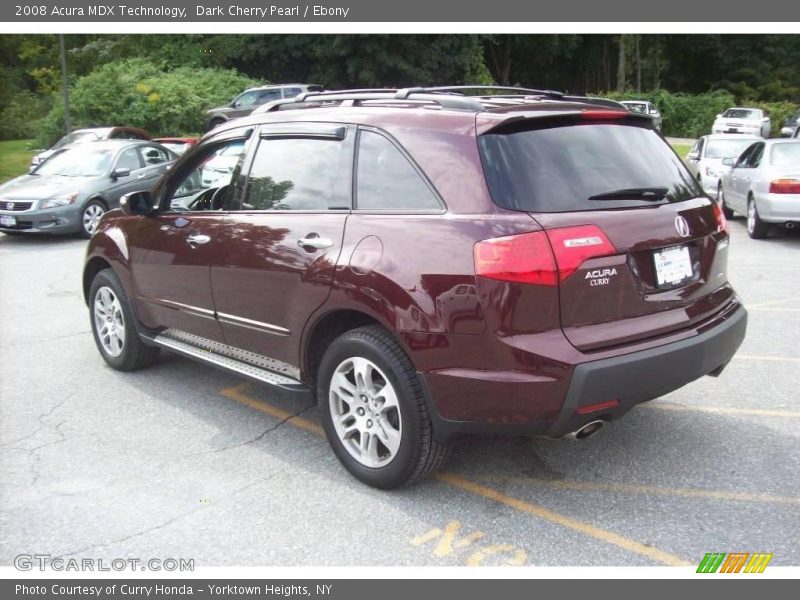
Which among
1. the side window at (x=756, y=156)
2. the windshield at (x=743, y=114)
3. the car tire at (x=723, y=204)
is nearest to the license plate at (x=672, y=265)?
the side window at (x=756, y=156)

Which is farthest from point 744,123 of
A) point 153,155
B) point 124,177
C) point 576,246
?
point 576,246

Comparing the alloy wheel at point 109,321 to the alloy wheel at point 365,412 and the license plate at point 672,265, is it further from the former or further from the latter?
the license plate at point 672,265

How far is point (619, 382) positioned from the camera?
322cm

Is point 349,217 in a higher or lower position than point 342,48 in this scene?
lower

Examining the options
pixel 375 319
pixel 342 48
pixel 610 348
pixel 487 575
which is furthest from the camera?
pixel 342 48

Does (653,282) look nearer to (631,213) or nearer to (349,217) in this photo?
(631,213)

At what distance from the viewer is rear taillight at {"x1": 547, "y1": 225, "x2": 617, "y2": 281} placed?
3182 mm

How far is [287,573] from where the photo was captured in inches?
123

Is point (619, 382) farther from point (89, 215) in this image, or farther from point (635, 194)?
point (89, 215)

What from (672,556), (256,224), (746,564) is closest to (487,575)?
(672,556)

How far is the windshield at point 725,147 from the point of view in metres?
16.6

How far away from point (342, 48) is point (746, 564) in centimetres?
3687

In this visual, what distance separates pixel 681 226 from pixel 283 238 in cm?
199

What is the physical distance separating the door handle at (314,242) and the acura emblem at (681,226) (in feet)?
5.42
